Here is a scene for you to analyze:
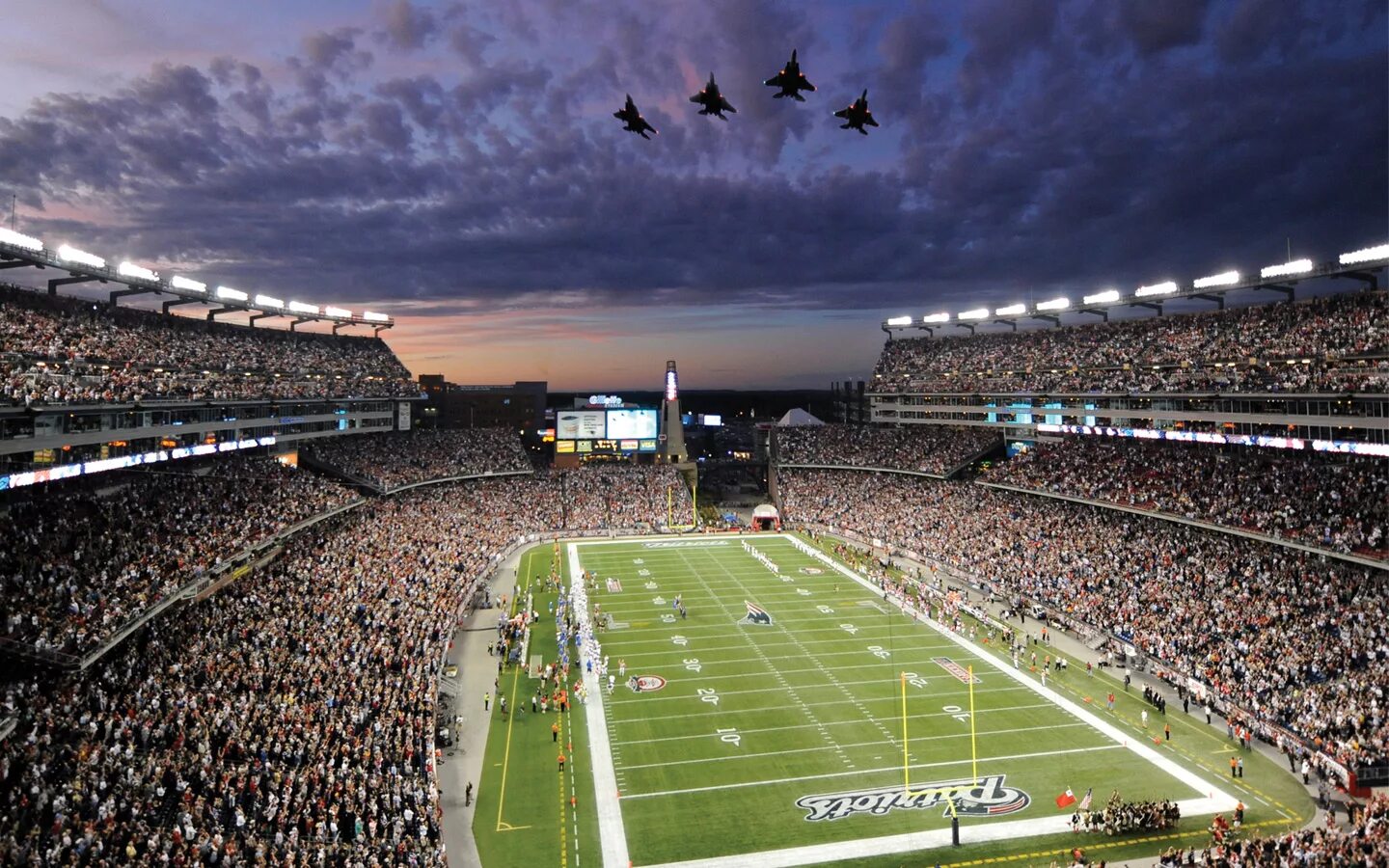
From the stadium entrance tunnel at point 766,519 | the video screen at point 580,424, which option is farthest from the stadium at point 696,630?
the video screen at point 580,424

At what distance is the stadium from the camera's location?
65.6 feet

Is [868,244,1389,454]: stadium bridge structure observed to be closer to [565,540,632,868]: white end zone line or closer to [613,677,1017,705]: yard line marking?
[613,677,1017,705]: yard line marking

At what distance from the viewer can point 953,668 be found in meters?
33.7

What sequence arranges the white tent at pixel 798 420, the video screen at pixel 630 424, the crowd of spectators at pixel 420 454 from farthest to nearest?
the white tent at pixel 798 420 → the video screen at pixel 630 424 → the crowd of spectators at pixel 420 454

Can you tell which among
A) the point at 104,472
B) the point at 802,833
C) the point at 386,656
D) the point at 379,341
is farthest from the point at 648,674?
the point at 379,341

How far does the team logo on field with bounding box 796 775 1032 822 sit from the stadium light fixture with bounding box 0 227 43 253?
1441 inches

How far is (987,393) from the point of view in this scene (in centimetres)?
6588

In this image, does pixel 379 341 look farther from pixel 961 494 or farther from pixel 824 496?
pixel 961 494

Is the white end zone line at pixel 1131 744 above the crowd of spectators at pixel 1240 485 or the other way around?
the other way around

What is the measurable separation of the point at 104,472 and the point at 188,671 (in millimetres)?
17851

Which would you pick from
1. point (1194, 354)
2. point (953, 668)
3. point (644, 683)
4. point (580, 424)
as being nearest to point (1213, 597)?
point (953, 668)

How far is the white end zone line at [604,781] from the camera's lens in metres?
20.3

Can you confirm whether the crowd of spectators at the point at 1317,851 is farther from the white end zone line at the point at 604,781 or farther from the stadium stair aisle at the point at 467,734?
the stadium stair aisle at the point at 467,734

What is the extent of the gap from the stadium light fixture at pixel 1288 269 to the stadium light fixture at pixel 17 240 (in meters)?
61.0
